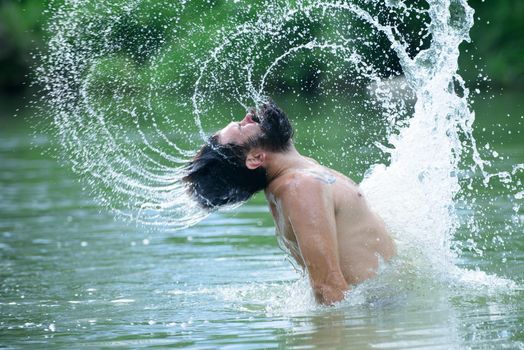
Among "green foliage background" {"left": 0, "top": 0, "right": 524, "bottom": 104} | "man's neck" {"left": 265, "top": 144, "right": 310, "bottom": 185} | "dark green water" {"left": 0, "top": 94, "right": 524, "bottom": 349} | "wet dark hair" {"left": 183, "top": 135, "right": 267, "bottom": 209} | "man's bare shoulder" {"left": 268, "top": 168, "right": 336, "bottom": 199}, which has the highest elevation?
"man's bare shoulder" {"left": 268, "top": 168, "right": 336, "bottom": 199}

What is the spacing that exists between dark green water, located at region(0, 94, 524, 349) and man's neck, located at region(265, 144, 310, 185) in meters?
0.80

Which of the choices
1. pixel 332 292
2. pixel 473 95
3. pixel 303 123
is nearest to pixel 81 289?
pixel 332 292

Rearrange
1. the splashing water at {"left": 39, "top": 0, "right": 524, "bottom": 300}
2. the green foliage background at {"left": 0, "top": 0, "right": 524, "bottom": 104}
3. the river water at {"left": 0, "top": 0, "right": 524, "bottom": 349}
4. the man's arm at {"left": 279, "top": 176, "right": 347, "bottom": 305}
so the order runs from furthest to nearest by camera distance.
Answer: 1. the green foliage background at {"left": 0, "top": 0, "right": 524, "bottom": 104}
2. the splashing water at {"left": 39, "top": 0, "right": 524, "bottom": 300}
3. the river water at {"left": 0, "top": 0, "right": 524, "bottom": 349}
4. the man's arm at {"left": 279, "top": 176, "right": 347, "bottom": 305}

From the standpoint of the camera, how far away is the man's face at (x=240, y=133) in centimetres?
679

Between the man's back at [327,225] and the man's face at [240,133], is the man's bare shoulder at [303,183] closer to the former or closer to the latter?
the man's back at [327,225]

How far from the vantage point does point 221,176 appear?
6969 millimetres

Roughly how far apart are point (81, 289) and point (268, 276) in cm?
133

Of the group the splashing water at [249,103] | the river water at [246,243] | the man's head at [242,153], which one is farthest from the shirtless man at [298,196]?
the splashing water at [249,103]

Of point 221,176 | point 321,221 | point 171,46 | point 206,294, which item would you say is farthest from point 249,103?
point 321,221

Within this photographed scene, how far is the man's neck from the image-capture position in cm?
680

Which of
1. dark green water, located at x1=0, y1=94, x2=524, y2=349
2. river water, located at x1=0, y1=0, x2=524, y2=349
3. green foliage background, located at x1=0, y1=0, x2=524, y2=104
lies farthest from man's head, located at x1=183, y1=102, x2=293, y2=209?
green foliage background, located at x1=0, y1=0, x2=524, y2=104

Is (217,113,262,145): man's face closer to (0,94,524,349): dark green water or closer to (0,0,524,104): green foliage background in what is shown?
(0,94,524,349): dark green water

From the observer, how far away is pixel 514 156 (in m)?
14.2

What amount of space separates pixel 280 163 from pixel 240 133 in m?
0.29
